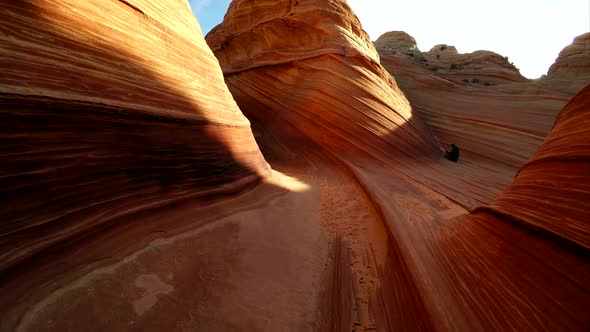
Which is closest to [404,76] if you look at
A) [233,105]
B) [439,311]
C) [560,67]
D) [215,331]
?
[560,67]

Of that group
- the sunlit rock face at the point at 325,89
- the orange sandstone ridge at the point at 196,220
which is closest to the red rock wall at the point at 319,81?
the sunlit rock face at the point at 325,89

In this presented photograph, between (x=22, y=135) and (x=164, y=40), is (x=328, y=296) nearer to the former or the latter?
(x=22, y=135)

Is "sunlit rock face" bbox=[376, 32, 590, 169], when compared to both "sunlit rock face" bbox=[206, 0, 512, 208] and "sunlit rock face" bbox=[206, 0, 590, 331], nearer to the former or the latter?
"sunlit rock face" bbox=[206, 0, 590, 331]

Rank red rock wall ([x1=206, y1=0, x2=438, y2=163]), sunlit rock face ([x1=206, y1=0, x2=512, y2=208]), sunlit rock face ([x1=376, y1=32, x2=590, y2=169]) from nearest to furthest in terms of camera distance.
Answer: sunlit rock face ([x1=206, y1=0, x2=512, y2=208])
red rock wall ([x1=206, y1=0, x2=438, y2=163])
sunlit rock face ([x1=376, y1=32, x2=590, y2=169])

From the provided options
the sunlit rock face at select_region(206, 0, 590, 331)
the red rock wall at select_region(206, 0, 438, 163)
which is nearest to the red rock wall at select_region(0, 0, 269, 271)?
the sunlit rock face at select_region(206, 0, 590, 331)

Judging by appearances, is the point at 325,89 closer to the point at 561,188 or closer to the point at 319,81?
the point at 319,81

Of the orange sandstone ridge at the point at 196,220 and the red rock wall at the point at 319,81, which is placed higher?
the red rock wall at the point at 319,81

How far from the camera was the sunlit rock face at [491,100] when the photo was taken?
6750 millimetres

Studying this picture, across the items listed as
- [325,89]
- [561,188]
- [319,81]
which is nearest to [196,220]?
[561,188]

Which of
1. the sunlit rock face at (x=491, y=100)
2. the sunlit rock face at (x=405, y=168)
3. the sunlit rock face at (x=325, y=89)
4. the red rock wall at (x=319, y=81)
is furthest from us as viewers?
the sunlit rock face at (x=491, y=100)

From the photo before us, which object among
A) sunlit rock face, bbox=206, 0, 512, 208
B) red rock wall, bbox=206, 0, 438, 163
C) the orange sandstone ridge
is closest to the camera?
the orange sandstone ridge

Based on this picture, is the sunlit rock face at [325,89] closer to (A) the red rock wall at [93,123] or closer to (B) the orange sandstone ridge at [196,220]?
(B) the orange sandstone ridge at [196,220]

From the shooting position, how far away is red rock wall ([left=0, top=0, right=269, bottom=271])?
1.18 meters

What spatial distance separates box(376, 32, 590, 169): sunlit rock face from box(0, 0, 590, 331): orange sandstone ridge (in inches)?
181
